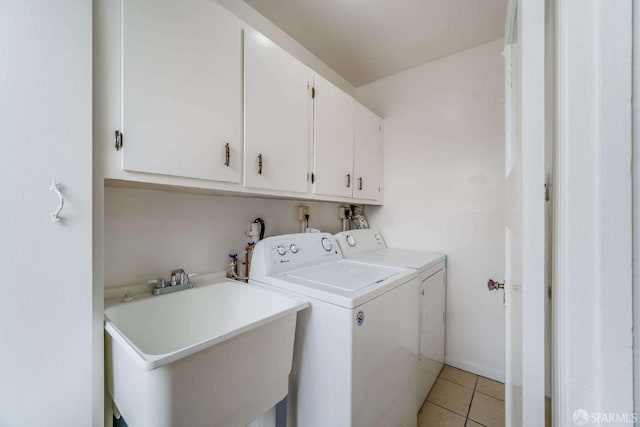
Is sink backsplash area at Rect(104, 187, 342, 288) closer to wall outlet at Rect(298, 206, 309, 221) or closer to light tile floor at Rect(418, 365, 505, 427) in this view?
wall outlet at Rect(298, 206, 309, 221)

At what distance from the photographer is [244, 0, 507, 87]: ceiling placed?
1.66 meters

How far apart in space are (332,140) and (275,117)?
1.87ft

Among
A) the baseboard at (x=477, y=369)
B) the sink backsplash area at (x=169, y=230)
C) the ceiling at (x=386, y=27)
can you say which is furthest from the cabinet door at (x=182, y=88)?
the baseboard at (x=477, y=369)

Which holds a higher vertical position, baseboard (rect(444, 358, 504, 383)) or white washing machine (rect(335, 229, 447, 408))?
white washing machine (rect(335, 229, 447, 408))

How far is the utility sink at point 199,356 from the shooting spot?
2.31 feet

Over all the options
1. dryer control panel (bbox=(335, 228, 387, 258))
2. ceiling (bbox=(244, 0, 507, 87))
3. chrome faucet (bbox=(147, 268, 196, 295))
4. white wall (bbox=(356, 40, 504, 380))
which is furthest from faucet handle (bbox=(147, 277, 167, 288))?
white wall (bbox=(356, 40, 504, 380))

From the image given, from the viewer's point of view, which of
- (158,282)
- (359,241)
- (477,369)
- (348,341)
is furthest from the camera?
(359,241)

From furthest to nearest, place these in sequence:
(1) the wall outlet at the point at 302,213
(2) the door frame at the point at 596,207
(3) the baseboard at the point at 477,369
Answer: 1. (1) the wall outlet at the point at 302,213
2. (3) the baseboard at the point at 477,369
3. (2) the door frame at the point at 596,207

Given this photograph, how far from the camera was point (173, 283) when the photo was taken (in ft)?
4.19

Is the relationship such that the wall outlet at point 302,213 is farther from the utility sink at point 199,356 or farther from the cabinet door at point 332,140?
the utility sink at point 199,356

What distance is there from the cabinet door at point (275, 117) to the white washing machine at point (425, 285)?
2.47 ft

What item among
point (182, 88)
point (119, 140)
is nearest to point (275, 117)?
point (182, 88)

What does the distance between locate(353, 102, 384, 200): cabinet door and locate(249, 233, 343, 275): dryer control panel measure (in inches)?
22.9

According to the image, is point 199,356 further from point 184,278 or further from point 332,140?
point 332,140
